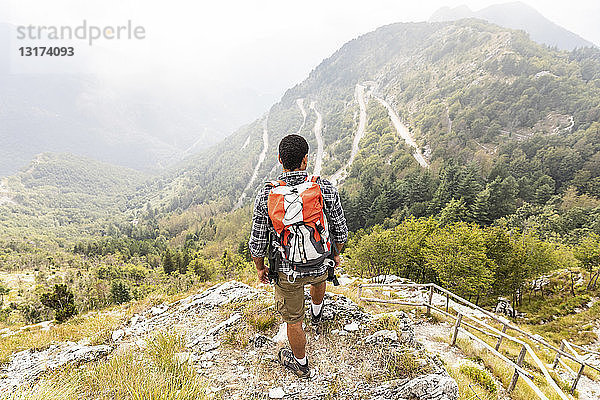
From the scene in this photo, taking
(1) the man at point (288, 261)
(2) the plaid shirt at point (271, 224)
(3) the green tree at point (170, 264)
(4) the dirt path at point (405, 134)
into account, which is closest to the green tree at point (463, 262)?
(1) the man at point (288, 261)

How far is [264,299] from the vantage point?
686cm

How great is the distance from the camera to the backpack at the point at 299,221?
10.9 feet

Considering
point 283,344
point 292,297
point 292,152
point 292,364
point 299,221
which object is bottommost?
point 283,344

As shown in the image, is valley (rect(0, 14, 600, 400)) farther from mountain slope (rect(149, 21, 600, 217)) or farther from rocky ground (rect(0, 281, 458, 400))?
mountain slope (rect(149, 21, 600, 217))

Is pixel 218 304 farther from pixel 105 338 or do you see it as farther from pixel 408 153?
pixel 408 153

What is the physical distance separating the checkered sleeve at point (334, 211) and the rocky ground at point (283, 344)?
2.05m

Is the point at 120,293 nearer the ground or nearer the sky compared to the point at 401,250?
nearer the ground

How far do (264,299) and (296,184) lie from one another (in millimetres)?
4470

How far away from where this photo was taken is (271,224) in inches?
144

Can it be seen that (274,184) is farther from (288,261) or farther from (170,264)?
(170,264)

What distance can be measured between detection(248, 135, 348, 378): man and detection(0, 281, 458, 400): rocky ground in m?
0.45

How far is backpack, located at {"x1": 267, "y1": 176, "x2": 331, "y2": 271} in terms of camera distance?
3.33m

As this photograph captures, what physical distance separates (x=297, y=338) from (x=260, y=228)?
172 centimetres

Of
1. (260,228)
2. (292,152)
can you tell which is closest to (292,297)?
(260,228)
